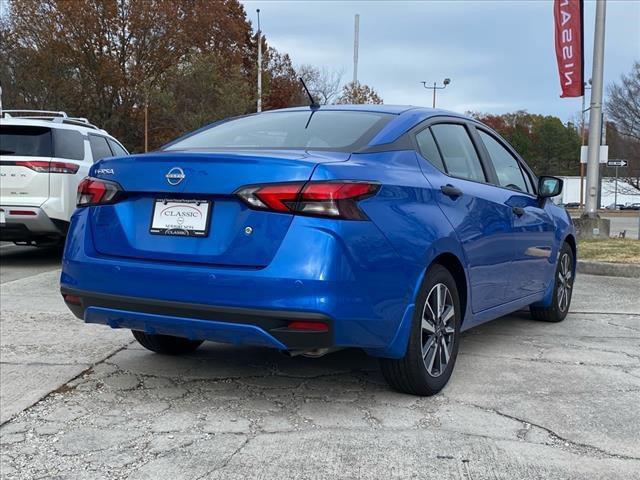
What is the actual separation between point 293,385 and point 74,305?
4.14ft

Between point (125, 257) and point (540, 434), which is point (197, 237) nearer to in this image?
point (125, 257)

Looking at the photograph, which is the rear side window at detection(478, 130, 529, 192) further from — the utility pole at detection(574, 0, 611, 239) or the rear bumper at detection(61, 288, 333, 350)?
the utility pole at detection(574, 0, 611, 239)

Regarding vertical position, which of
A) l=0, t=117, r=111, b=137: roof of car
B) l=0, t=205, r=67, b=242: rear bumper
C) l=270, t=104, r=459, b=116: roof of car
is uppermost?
l=0, t=117, r=111, b=137: roof of car

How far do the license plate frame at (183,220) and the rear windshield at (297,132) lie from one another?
630 mm

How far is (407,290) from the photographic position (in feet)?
10.8

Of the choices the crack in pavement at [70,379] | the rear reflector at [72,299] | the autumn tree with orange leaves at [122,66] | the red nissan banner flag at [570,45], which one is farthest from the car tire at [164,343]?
the autumn tree with orange leaves at [122,66]

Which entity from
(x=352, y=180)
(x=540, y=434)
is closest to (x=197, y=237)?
(x=352, y=180)

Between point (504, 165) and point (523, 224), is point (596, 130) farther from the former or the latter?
point (523, 224)

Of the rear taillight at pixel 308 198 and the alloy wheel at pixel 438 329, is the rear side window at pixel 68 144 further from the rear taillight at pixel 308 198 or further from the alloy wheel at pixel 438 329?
the alloy wheel at pixel 438 329

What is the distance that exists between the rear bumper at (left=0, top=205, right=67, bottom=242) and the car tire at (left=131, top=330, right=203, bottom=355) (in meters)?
4.37

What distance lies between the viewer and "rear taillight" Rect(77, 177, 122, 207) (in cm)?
344

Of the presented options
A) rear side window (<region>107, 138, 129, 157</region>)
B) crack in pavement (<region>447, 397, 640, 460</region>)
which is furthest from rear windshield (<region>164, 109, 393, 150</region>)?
rear side window (<region>107, 138, 129, 157</region>)

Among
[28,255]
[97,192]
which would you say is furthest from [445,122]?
[28,255]

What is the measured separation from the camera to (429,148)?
391 cm
